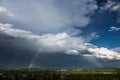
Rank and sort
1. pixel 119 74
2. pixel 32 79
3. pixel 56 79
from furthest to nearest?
pixel 32 79
pixel 56 79
pixel 119 74

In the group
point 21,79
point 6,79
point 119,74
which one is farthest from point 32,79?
point 119,74

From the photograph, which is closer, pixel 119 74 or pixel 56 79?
pixel 119 74

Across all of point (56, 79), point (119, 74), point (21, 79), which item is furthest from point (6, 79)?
point (119, 74)

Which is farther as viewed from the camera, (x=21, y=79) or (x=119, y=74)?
(x=21, y=79)

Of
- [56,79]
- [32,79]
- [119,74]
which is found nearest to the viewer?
[119,74]

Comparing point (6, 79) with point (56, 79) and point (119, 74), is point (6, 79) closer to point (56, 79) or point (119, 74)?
point (56, 79)

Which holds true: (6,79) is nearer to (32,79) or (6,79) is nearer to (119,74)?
(32,79)
